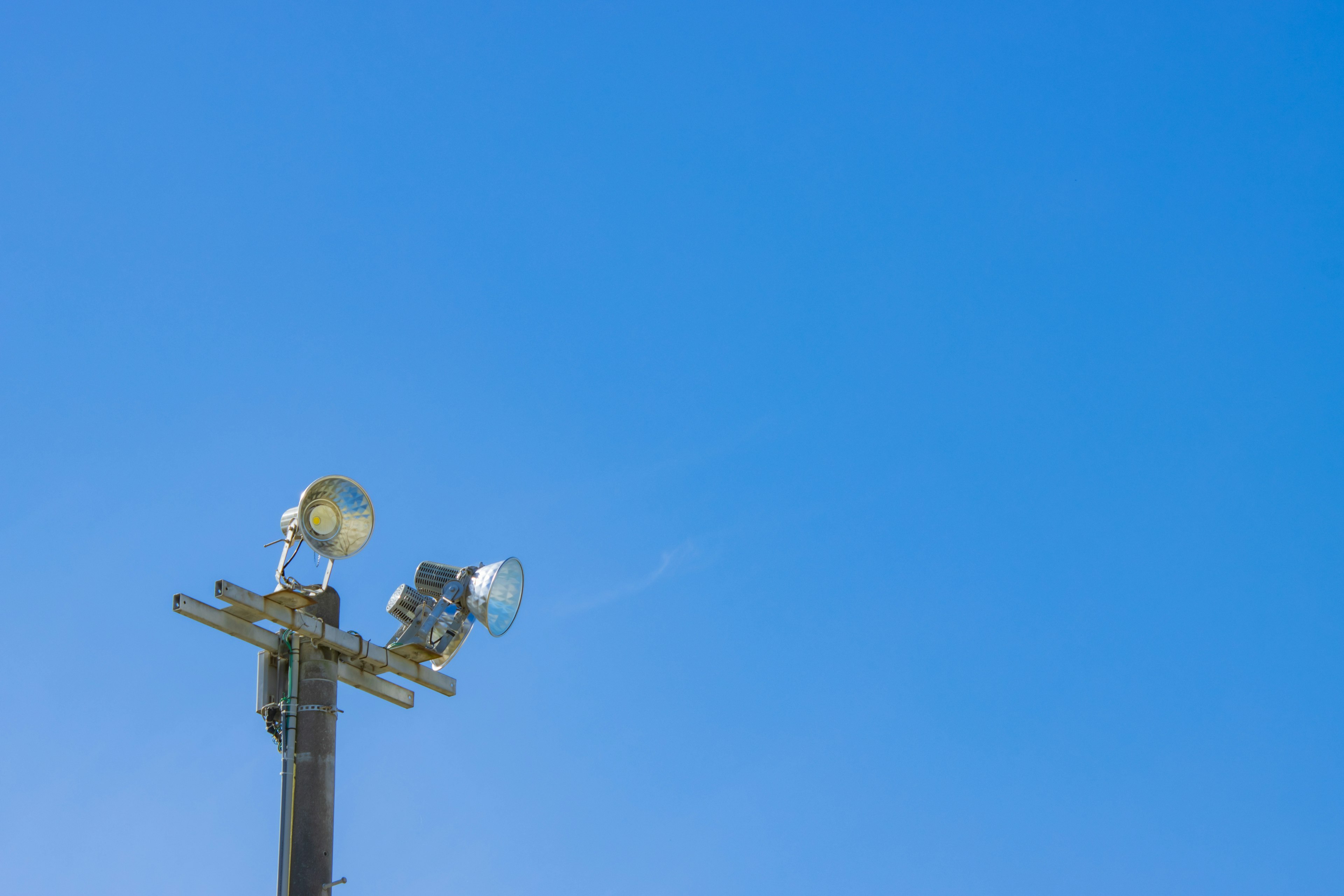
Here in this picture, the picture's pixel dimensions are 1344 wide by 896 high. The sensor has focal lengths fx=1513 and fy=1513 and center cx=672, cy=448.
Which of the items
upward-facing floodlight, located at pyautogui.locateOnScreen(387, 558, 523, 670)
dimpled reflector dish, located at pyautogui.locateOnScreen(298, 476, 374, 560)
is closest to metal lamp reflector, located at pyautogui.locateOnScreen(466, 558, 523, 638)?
upward-facing floodlight, located at pyautogui.locateOnScreen(387, 558, 523, 670)

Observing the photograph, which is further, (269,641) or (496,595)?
(496,595)

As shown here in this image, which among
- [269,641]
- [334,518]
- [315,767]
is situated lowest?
[315,767]

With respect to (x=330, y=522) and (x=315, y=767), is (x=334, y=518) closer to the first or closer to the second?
(x=330, y=522)

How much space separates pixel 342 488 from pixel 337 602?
3.54 ft

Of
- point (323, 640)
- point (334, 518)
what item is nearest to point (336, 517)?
point (334, 518)

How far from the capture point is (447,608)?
14.8 m

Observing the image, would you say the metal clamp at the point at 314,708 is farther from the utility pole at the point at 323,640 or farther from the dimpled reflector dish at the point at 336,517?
the dimpled reflector dish at the point at 336,517

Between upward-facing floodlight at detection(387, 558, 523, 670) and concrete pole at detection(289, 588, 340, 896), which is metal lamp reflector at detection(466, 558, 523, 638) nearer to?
upward-facing floodlight at detection(387, 558, 523, 670)

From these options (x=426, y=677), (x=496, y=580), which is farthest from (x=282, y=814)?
(x=496, y=580)

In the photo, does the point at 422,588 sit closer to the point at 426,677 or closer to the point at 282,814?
the point at 426,677

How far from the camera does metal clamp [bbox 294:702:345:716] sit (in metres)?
13.6

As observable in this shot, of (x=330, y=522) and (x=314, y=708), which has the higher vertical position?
(x=330, y=522)

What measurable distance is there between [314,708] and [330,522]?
5.84 ft

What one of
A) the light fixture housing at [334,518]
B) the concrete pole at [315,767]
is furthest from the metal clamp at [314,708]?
the light fixture housing at [334,518]
